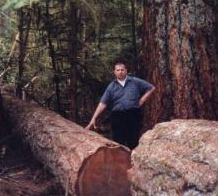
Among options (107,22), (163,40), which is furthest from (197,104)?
(107,22)

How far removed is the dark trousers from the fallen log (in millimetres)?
935

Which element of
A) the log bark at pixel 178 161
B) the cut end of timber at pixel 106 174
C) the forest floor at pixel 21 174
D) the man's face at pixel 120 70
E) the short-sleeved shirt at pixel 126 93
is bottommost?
the forest floor at pixel 21 174

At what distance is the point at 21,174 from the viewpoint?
854cm

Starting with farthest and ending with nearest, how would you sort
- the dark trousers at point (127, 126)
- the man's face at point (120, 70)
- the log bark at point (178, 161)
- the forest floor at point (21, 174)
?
the dark trousers at point (127, 126), the man's face at point (120, 70), the forest floor at point (21, 174), the log bark at point (178, 161)

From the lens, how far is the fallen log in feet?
23.0

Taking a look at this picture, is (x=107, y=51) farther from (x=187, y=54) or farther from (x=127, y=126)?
(x=187, y=54)

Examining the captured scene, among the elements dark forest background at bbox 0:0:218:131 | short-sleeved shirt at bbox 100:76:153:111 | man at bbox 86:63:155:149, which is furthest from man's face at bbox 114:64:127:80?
dark forest background at bbox 0:0:218:131

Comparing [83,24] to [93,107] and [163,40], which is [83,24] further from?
[163,40]

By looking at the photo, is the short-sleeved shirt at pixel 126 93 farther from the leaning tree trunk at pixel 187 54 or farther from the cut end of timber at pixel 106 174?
the cut end of timber at pixel 106 174

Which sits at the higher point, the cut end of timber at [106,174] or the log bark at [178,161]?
the log bark at [178,161]

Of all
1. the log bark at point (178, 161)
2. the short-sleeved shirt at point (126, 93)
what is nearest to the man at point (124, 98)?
the short-sleeved shirt at point (126, 93)

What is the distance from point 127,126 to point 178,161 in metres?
3.48

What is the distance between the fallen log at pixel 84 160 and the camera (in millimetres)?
7012

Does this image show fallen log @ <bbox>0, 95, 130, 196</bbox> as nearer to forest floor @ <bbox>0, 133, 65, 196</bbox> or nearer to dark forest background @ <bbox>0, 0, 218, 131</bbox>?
forest floor @ <bbox>0, 133, 65, 196</bbox>
